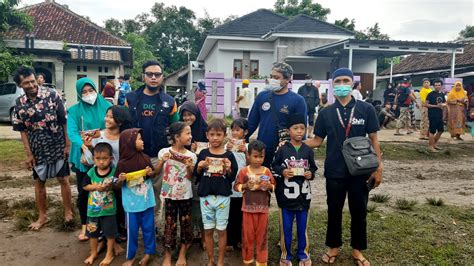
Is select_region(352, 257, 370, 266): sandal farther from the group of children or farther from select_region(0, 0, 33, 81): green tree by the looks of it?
select_region(0, 0, 33, 81): green tree

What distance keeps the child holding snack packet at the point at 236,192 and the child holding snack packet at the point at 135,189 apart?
83 centimetres

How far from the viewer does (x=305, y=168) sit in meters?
3.57

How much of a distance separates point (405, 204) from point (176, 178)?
12.1ft

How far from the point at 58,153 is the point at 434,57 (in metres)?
25.6

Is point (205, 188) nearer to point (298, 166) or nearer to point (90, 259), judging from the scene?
point (298, 166)

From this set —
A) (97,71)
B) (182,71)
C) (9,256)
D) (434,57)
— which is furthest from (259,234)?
(182,71)

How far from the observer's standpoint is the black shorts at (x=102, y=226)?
3630mm

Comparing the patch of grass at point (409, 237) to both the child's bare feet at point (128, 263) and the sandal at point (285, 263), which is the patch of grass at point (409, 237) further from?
the child's bare feet at point (128, 263)

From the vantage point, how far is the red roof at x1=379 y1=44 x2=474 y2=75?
20.7 m

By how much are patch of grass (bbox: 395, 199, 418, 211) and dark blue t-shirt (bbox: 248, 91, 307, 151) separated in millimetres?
2625

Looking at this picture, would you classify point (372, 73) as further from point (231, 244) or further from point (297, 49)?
point (231, 244)

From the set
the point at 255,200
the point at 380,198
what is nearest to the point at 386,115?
the point at 380,198

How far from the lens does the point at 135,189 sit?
3568mm

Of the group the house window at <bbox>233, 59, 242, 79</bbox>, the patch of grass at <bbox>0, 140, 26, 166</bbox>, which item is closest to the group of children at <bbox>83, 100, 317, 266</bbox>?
the patch of grass at <bbox>0, 140, 26, 166</bbox>
